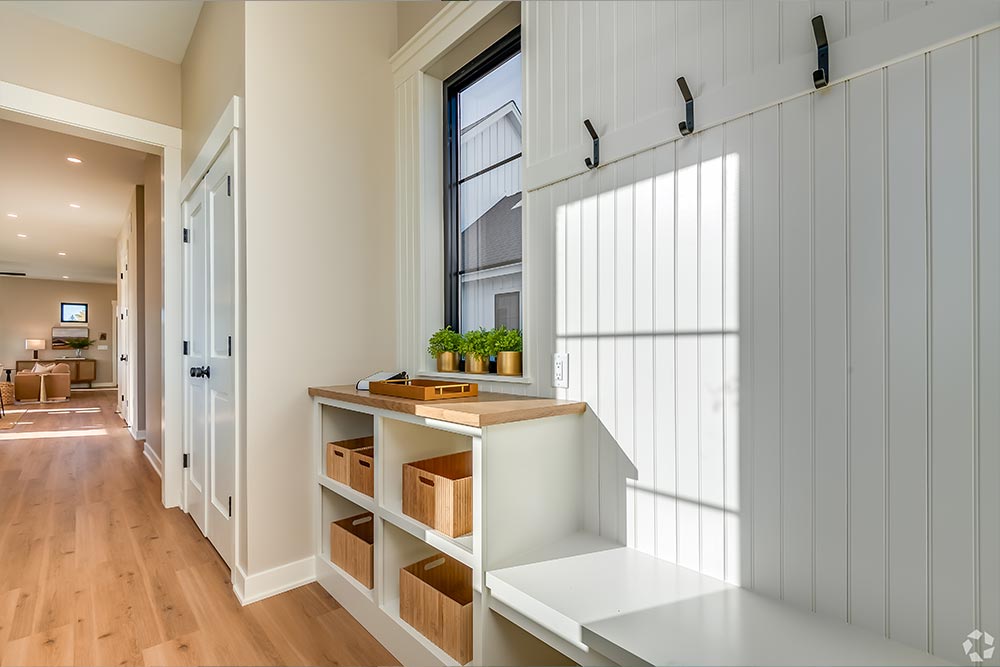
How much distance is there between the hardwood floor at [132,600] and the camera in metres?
1.67

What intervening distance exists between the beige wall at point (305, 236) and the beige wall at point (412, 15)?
9cm

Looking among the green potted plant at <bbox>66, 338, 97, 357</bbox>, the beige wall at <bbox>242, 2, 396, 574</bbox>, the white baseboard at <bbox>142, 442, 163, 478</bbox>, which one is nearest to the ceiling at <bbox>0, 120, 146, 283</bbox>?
the white baseboard at <bbox>142, 442, 163, 478</bbox>

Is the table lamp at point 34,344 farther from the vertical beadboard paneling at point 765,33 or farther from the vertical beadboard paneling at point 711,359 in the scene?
the vertical beadboard paneling at point 765,33

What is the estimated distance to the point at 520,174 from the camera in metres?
2.04

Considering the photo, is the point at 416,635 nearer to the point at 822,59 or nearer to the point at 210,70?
the point at 822,59

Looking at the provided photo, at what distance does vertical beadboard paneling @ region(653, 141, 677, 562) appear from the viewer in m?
1.40

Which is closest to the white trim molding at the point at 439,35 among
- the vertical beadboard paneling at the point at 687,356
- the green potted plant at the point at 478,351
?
the vertical beadboard paneling at the point at 687,356

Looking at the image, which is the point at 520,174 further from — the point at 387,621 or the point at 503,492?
the point at 387,621

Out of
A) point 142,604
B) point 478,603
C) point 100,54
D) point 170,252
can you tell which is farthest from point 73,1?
point 478,603

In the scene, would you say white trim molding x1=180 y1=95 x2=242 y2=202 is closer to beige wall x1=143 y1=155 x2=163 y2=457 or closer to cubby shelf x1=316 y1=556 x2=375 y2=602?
beige wall x1=143 y1=155 x2=163 y2=457

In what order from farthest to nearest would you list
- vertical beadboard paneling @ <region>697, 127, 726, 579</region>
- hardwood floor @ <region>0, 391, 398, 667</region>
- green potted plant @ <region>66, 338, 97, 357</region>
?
green potted plant @ <region>66, 338, 97, 357</region>, hardwood floor @ <region>0, 391, 398, 667</region>, vertical beadboard paneling @ <region>697, 127, 726, 579</region>

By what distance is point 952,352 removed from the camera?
96 centimetres

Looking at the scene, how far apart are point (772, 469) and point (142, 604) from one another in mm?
2229

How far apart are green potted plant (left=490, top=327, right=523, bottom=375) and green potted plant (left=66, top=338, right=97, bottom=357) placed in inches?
560
